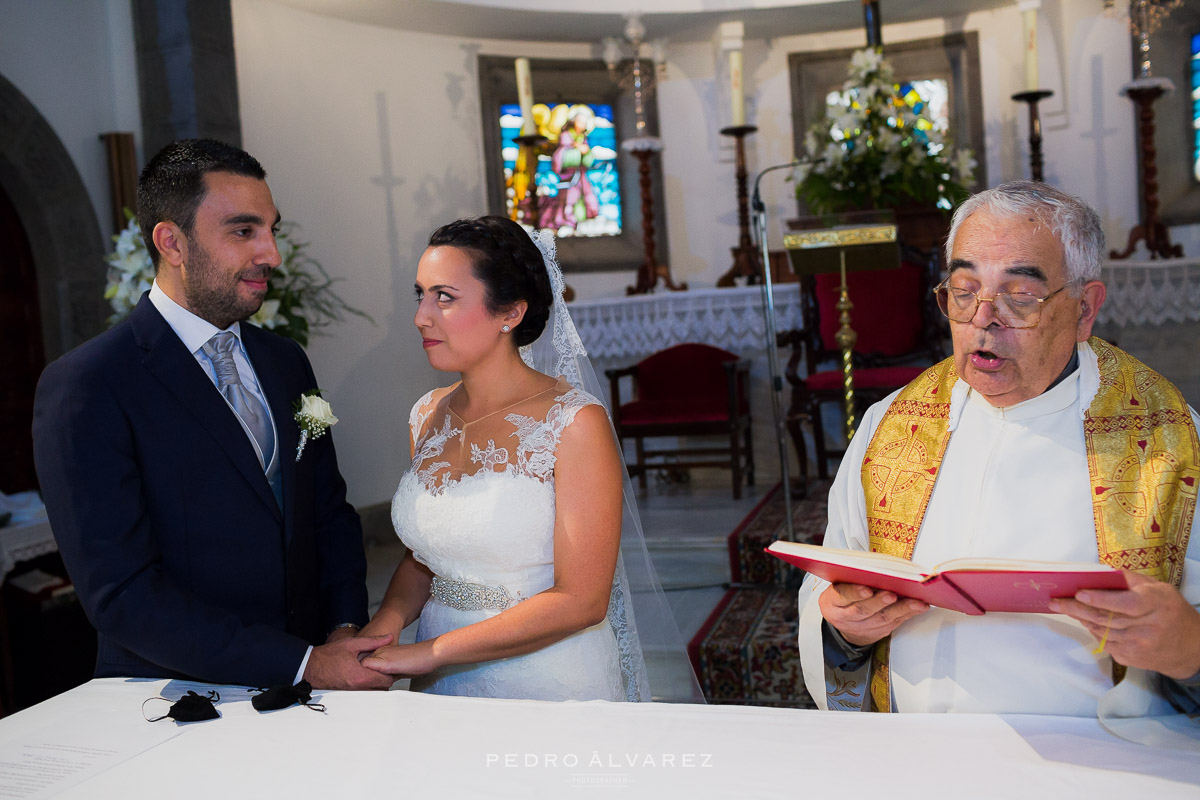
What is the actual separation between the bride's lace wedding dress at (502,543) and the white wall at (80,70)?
386 cm

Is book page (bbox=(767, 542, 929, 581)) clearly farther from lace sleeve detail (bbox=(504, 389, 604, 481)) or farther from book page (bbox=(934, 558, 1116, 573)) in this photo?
lace sleeve detail (bbox=(504, 389, 604, 481))

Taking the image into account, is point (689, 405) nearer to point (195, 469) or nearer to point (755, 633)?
point (755, 633)

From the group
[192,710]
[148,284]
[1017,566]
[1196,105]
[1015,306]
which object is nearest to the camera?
[1017,566]

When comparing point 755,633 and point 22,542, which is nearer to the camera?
point 22,542

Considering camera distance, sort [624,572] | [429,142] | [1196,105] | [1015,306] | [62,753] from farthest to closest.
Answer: [429,142] → [1196,105] → [624,572] → [1015,306] → [62,753]

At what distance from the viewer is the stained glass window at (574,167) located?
27.1 feet

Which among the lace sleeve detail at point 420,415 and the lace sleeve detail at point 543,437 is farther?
the lace sleeve detail at point 420,415

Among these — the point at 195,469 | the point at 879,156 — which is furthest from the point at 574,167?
the point at 195,469

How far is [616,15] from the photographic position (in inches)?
299

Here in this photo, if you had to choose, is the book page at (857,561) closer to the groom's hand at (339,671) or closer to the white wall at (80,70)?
the groom's hand at (339,671)

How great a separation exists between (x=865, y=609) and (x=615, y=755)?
51 centimetres

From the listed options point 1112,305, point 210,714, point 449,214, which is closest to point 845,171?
point 1112,305

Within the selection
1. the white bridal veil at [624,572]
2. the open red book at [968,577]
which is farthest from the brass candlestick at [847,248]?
the open red book at [968,577]

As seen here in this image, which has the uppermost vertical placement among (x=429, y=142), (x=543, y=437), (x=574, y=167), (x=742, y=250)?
(x=429, y=142)
